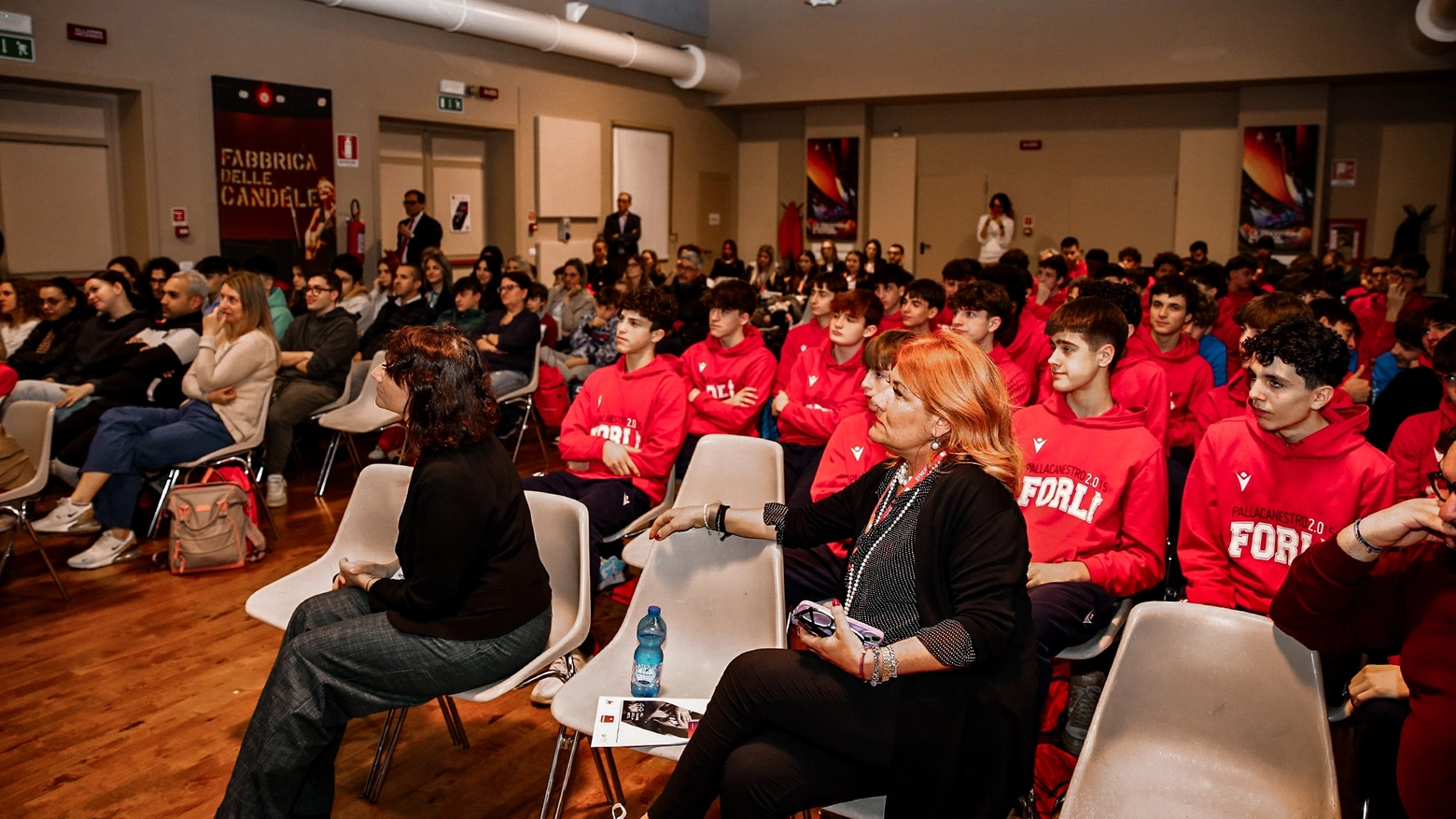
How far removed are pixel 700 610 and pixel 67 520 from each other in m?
3.41

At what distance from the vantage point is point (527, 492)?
8.87 feet

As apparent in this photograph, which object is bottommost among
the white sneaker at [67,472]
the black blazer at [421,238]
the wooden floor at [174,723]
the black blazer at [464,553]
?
the wooden floor at [174,723]

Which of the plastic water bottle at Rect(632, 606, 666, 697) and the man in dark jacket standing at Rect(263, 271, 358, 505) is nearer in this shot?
the plastic water bottle at Rect(632, 606, 666, 697)

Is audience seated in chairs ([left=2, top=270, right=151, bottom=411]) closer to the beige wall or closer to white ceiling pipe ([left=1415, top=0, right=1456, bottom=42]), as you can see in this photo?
the beige wall

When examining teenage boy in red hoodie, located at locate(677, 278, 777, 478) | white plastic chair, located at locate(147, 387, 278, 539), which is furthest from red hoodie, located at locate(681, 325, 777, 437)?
white plastic chair, located at locate(147, 387, 278, 539)

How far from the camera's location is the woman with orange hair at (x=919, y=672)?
1.84 meters

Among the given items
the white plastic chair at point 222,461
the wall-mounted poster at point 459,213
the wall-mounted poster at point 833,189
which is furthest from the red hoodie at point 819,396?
the wall-mounted poster at point 833,189

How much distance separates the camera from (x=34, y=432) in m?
4.14

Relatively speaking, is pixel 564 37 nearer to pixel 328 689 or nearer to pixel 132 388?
pixel 132 388

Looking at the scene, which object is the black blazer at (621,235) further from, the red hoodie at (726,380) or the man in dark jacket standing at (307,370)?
the red hoodie at (726,380)

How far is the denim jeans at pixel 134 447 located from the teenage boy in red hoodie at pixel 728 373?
2.16 meters

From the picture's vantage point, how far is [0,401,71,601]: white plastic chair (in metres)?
3.87

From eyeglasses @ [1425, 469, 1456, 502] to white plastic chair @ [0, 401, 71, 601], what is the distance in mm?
4418

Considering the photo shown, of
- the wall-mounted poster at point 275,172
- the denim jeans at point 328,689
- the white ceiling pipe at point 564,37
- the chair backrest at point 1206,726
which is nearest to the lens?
the chair backrest at point 1206,726
